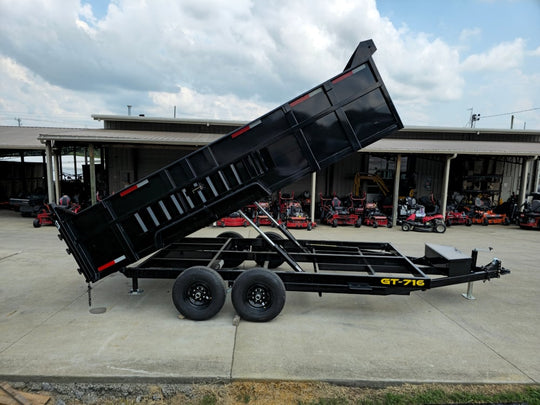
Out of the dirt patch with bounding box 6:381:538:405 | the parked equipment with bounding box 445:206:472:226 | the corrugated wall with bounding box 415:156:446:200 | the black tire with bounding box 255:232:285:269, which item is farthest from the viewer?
→ the corrugated wall with bounding box 415:156:446:200

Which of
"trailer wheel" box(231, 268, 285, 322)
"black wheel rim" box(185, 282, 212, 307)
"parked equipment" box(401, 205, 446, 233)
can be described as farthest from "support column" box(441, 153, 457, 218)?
"black wheel rim" box(185, 282, 212, 307)

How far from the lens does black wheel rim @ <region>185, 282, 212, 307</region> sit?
15.2 feet

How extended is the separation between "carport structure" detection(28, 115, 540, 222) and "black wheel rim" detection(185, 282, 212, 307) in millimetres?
8847

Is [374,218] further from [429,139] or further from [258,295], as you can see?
[258,295]

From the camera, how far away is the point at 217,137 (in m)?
15.5

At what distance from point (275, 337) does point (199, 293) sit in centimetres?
126

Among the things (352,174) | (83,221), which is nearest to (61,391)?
(83,221)

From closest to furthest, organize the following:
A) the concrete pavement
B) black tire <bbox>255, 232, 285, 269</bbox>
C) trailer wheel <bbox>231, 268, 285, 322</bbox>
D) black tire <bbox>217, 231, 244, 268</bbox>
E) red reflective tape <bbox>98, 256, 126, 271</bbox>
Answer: the concrete pavement
trailer wheel <bbox>231, 268, 285, 322</bbox>
red reflective tape <bbox>98, 256, 126, 271</bbox>
black tire <bbox>217, 231, 244, 268</bbox>
black tire <bbox>255, 232, 285, 269</bbox>

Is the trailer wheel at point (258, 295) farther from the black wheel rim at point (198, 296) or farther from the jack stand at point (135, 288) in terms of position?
the jack stand at point (135, 288)

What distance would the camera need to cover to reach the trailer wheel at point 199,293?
4.55 metres

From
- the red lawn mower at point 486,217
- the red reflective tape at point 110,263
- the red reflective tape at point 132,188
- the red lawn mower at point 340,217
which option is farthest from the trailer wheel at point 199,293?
the red lawn mower at point 486,217

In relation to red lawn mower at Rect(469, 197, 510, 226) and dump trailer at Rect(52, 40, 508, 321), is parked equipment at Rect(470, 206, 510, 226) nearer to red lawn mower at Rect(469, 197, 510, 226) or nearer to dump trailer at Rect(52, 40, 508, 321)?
red lawn mower at Rect(469, 197, 510, 226)

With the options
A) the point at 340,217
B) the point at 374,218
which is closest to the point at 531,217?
the point at 374,218

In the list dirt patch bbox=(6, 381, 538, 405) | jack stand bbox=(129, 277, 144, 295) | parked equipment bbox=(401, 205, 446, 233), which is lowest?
dirt patch bbox=(6, 381, 538, 405)
